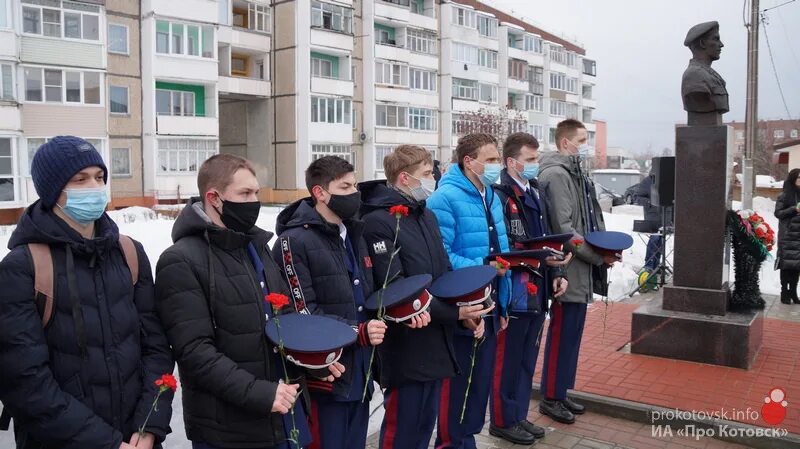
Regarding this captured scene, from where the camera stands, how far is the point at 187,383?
3.14 m

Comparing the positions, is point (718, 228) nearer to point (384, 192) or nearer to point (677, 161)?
point (677, 161)

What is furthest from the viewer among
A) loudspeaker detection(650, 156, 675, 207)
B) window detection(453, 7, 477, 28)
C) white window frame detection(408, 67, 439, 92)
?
window detection(453, 7, 477, 28)

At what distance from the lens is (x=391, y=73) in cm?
4388

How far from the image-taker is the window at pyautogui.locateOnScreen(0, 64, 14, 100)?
2595cm

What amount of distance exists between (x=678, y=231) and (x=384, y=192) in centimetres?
454

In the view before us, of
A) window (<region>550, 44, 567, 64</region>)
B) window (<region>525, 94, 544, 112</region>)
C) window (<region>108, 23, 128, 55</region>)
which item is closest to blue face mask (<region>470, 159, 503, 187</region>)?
window (<region>108, 23, 128, 55</region>)

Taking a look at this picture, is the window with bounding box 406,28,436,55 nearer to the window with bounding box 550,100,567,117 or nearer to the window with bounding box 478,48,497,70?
the window with bounding box 478,48,497,70

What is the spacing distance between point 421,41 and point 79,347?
148 feet

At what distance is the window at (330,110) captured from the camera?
38.6m

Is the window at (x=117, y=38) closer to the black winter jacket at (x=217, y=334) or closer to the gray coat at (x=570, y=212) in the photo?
the gray coat at (x=570, y=212)

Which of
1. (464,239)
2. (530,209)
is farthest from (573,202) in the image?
(464,239)

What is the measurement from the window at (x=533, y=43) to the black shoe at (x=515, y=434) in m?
57.4

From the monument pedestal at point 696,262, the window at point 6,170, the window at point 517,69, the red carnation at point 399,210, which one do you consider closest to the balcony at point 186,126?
the window at point 6,170

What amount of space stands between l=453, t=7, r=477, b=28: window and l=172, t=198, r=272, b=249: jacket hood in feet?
159
